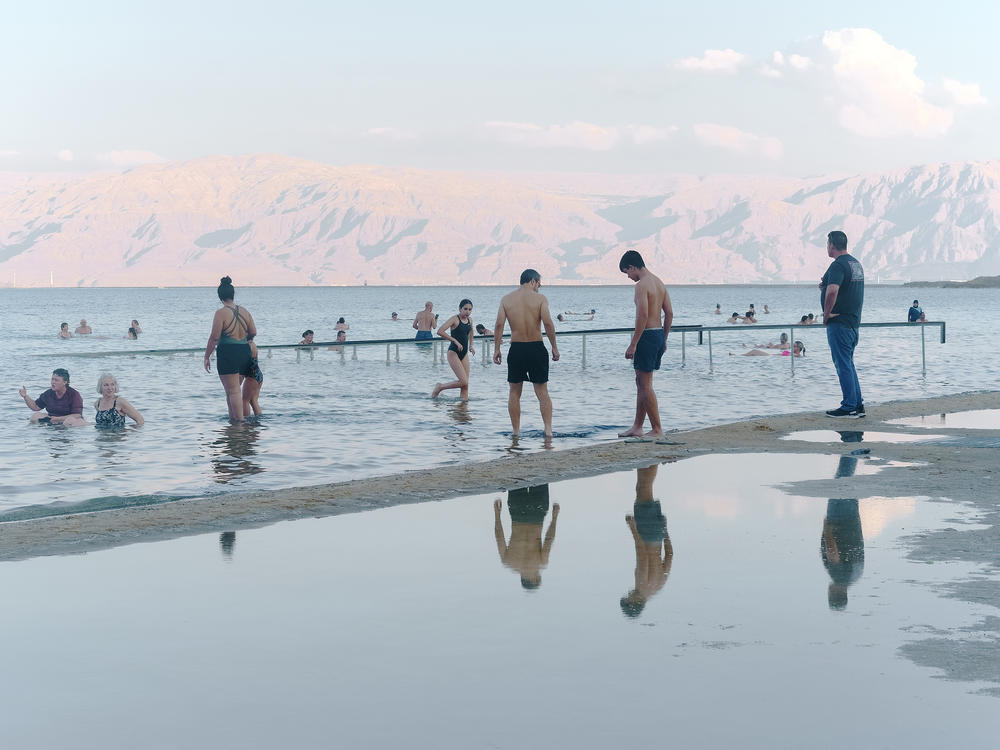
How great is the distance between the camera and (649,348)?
12.2 meters

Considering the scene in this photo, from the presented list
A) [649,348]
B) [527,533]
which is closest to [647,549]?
[527,533]

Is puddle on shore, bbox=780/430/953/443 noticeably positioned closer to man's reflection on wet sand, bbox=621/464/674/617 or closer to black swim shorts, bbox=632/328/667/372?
black swim shorts, bbox=632/328/667/372

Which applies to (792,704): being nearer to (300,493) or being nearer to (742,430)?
(300,493)

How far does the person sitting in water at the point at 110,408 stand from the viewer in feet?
51.1

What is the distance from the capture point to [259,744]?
3693mm

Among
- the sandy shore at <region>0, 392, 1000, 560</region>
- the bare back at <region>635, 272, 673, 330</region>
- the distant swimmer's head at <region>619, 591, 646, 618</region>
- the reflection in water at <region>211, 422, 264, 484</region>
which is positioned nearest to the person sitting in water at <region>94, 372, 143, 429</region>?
the reflection in water at <region>211, 422, 264, 484</region>

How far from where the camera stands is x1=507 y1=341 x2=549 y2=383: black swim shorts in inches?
503

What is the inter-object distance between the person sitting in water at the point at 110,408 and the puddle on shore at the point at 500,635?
8672 mm

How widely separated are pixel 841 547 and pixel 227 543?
11.8ft

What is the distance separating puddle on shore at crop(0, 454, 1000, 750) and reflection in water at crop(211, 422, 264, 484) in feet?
12.7

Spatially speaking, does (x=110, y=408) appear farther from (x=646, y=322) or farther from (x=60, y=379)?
(x=646, y=322)

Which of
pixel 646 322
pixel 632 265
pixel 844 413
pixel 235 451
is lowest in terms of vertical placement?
pixel 235 451

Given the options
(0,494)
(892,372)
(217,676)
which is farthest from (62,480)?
(892,372)

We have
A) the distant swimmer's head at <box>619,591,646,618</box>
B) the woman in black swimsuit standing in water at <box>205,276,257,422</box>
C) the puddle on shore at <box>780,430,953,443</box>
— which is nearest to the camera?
the distant swimmer's head at <box>619,591,646,618</box>
